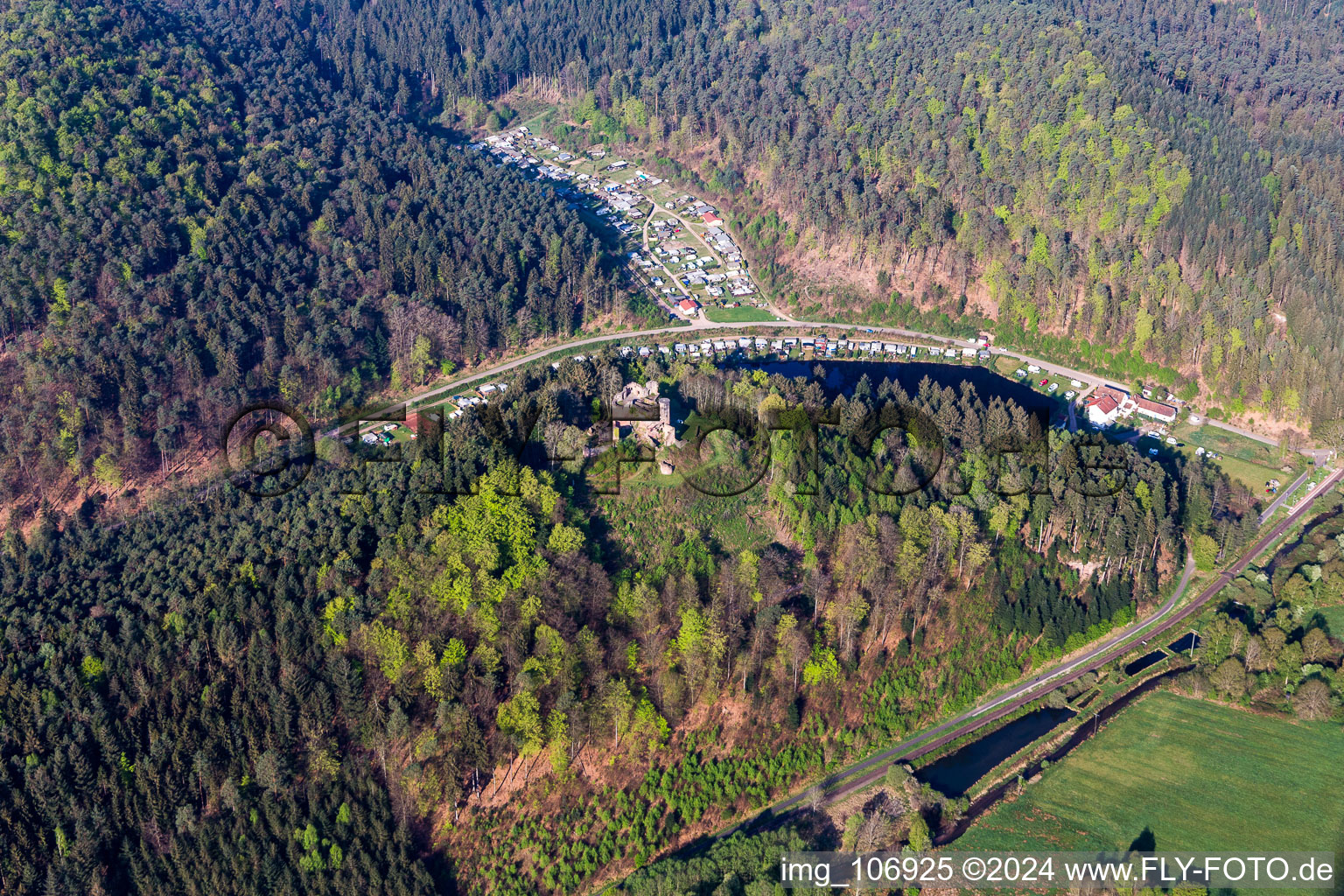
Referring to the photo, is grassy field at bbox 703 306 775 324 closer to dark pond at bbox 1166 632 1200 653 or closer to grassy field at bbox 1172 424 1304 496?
grassy field at bbox 1172 424 1304 496

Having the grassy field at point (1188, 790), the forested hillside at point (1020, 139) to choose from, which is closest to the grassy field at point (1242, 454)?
the forested hillside at point (1020, 139)

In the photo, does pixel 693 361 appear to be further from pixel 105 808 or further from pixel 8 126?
pixel 8 126

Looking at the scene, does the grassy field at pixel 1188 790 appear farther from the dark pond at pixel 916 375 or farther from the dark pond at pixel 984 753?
the dark pond at pixel 916 375

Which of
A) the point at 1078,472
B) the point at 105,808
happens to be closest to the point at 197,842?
the point at 105,808

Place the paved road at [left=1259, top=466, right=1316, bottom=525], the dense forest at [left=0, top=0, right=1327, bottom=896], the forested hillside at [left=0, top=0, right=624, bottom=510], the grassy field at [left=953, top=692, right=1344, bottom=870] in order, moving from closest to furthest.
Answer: the dense forest at [left=0, top=0, right=1327, bottom=896] < the grassy field at [left=953, top=692, right=1344, bottom=870] < the paved road at [left=1259, top=466, right=1316, bottom=525] < the forested hillside at [left=0, top=0, right=624, bottom=510]

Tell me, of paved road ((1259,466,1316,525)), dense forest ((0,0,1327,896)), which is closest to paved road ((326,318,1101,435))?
dense forest ((0,0,1327,896))

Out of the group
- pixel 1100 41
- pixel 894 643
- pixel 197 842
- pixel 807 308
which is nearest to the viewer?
pixel 197 842

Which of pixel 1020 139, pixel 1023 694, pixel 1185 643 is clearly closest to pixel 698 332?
pixel 1020 139
